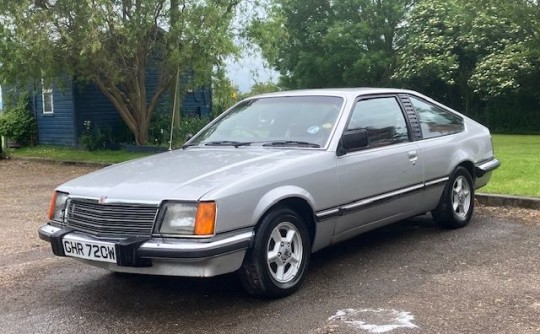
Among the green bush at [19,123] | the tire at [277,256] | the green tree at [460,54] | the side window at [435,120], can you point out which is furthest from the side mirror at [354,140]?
the green tree at [460,54]

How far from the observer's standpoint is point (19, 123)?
22375 millimetres

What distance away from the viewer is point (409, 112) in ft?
21.2

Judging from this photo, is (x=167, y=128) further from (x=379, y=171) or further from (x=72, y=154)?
(x=379, y=171)

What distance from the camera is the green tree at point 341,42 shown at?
33.1m

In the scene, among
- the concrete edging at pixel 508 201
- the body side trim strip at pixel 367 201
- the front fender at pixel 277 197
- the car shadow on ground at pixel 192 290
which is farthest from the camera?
Result: the concrete edging at pixel 508 201

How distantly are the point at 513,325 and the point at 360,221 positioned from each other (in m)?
1.68

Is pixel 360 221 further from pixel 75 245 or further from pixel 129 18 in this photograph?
pixel 129 18

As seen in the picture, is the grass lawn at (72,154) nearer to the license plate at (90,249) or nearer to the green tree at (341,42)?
the license plate at (90,249)

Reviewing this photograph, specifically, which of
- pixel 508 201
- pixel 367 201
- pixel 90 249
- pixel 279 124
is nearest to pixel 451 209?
pixel 367 201

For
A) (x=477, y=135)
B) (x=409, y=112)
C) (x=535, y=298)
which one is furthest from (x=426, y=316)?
(x=477, y=135)

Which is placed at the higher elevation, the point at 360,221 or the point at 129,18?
the point at 129,18

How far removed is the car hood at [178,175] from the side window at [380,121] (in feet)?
2.43

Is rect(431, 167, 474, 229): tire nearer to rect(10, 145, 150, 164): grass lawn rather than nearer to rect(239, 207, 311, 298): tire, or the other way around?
rect(239, 207, 311, 298): tire

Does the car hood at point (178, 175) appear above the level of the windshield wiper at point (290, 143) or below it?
below
